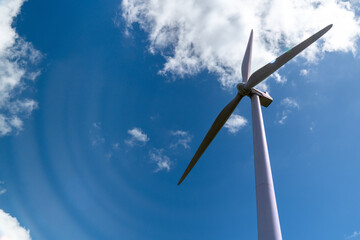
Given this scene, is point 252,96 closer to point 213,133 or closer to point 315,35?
point 213,133

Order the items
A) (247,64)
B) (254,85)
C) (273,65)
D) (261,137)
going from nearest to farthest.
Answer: (261,137) → (273,65) → (254,85) → (247,64)

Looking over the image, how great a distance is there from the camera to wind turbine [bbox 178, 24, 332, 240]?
10484mm

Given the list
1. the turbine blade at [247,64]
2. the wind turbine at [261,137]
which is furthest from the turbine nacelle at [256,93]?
A: the turbine blade at [247,64]

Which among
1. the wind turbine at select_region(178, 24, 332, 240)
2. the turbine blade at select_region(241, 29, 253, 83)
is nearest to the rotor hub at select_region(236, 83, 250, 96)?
the wind turbine at select_region(178, 24, 332, 240)

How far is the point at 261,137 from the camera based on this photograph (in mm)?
14109

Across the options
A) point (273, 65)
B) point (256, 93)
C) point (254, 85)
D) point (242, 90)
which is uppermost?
point (273, 65)

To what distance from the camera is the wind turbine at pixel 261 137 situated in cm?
1048

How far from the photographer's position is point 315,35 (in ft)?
59.2

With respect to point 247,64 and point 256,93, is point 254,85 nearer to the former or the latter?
point 256,93

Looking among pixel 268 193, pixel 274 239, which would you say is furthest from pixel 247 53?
pixel 274 239

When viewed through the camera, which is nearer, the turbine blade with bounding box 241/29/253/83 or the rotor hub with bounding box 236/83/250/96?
the rotor hub with bounding box 236/83/250/96

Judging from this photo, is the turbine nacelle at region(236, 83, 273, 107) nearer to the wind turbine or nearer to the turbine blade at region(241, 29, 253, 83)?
the wind turbine

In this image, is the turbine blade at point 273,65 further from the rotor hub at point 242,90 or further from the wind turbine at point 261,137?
the rotor hub at point 242,90

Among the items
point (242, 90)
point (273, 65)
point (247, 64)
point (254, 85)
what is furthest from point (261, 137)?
point (247, 64)
